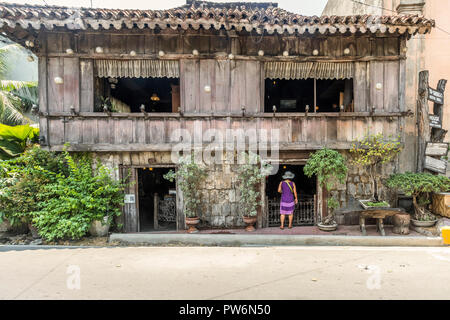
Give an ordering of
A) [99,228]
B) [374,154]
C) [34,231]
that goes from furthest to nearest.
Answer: [374,154], [99,228], [34,231]

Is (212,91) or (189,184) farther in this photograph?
(212,91)

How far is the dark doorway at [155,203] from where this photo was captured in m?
8.49

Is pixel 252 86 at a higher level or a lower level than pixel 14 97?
lower

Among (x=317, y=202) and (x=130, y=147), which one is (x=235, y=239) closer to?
(x=317, y=202)

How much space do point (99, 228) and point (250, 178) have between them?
4844mm

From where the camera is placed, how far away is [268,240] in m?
6.88

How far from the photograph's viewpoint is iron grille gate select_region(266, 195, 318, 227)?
8.36 m

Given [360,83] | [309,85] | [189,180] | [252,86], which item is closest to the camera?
[189,180]

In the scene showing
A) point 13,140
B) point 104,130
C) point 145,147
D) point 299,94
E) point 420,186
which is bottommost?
point 420,186

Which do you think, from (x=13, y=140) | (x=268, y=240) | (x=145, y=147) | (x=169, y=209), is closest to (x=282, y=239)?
(x=268, y=240)

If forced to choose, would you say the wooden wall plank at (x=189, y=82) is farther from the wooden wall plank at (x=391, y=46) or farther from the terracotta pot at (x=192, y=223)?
the wooden wall plank at (x=391, y=46)

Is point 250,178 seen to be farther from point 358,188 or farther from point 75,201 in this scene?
point 75,201

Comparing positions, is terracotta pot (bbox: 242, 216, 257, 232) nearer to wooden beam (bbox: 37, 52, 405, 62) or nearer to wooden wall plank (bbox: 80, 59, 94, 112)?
wooden beam (bbox: 37, 52, 405, 62)
